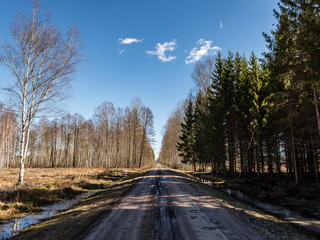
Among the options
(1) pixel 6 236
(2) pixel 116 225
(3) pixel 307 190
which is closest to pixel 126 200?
(2) pixel 116 225

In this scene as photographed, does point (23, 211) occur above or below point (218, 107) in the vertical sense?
below

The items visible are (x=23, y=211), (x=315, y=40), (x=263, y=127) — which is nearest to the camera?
(x=23, y=211)

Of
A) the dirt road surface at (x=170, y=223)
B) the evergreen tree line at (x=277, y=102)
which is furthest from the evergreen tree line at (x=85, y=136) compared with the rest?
the dirt road surface at (x=170, y=223)

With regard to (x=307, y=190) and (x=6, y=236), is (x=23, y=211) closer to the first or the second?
(x=6, y=236)

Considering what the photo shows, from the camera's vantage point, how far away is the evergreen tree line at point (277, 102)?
37.9 feet

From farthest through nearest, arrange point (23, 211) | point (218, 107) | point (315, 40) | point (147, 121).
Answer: point (147, 121) < point (218, 107) < point (315, 40) < point (23, 211)

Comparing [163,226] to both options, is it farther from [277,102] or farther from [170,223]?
[277,102]

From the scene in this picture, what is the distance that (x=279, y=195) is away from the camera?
12.8 m

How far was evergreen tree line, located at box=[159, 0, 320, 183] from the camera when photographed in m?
11.6

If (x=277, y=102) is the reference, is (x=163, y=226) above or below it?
below

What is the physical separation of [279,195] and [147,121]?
33130 millimetres

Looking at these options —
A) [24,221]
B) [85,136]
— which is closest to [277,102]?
[24,221]

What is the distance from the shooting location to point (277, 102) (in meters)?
14.8

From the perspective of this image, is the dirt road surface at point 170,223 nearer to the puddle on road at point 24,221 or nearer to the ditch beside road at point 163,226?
the ditch beside road at point 163,226
